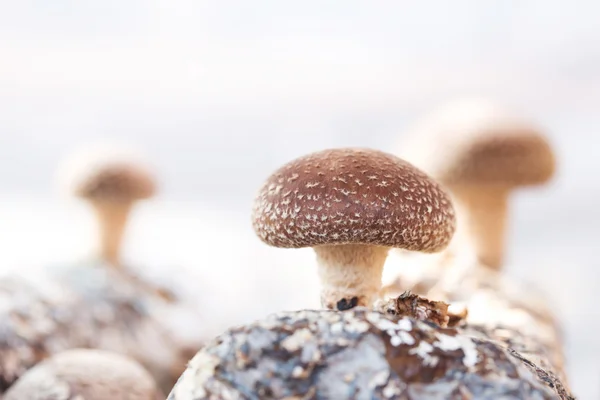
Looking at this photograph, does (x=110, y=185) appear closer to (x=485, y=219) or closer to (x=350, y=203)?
(x=485, y=219)

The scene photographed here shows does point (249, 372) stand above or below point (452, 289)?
above

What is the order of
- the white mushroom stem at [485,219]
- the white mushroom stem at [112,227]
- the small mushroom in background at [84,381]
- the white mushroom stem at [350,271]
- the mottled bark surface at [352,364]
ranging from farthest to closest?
the white mushroom stem at [112,227], the white mushroom stem at [485,219], the small mushroom in background at [84,381], the white mushroom stem at [350,271], the mottled bark surface at [352,364]

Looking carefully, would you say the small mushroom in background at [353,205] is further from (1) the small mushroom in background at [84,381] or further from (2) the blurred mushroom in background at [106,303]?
(2) the blurred mushroom in background at [106,303]

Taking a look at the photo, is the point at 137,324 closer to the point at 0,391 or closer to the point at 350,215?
the point at 0,391

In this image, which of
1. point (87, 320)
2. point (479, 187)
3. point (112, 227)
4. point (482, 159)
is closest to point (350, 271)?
point (482, 159)

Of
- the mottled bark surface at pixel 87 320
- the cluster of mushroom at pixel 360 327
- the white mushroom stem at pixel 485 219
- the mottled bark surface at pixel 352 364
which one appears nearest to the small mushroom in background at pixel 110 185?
the mottled bark surface at pixel 87 320

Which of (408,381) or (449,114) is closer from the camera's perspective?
(408,381)

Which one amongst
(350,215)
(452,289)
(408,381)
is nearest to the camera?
(408,381)

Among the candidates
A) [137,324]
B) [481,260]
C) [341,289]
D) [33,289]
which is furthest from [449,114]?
[33,289]
